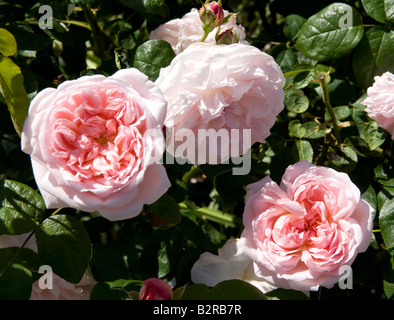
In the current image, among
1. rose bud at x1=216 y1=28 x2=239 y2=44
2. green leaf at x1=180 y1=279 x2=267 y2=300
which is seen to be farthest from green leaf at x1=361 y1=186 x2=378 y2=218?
rose bud at x1=216 y1=28 x2=239 y2=44

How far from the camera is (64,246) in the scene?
2.96 ft

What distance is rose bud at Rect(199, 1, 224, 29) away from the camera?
930 millimetres

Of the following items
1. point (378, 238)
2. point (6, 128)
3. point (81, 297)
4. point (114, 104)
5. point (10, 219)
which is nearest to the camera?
point (114, 104)

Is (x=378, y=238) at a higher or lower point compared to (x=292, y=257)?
lower

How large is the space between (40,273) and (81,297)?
0.13 meters

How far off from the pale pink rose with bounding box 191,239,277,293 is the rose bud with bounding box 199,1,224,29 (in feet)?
1.44

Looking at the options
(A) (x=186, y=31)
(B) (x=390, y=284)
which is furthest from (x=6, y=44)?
(B) (x=390, y=284)

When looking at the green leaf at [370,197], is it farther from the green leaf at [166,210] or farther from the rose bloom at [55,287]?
the rose bloom at [55,287]

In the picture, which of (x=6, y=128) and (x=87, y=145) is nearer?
(x=87, y=145)

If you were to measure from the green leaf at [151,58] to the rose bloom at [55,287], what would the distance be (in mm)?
391
